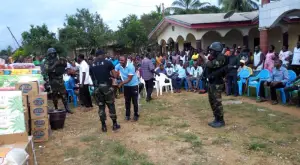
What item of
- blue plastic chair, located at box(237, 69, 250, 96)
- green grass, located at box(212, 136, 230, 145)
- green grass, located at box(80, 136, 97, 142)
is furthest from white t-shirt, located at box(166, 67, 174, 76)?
green grass, located at box(212, 136, 230, 145)

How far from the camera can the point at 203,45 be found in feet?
58.6

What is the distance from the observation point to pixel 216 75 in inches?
238

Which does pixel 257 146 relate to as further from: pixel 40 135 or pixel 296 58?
pixel 296 58

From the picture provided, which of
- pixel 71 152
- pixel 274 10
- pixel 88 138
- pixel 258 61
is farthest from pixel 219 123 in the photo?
pixel 274 10

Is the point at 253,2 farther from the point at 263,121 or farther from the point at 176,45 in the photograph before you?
the point at 263,121

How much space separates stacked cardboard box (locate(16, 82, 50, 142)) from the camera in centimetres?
578

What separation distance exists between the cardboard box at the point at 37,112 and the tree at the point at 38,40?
858 inches

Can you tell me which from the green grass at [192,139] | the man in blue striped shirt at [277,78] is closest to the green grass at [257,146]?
the green grass at [192,139]

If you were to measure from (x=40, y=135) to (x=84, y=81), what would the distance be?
289 cm

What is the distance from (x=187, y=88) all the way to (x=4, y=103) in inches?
337

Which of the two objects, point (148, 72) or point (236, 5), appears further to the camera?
point (236, 5)

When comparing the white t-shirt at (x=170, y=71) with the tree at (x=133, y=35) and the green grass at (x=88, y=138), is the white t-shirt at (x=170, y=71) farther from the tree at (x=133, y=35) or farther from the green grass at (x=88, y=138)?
the tree at (x=133, y=35)

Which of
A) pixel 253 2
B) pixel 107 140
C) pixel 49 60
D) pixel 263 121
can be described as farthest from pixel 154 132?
pixel 253 2

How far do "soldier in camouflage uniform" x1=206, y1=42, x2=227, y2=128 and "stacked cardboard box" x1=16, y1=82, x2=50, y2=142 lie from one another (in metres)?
3.39
